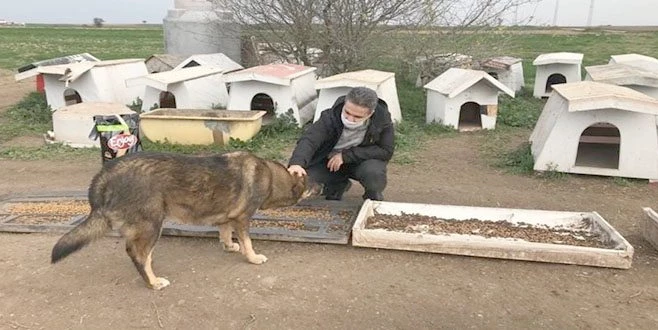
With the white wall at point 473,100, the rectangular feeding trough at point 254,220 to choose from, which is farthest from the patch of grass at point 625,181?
the rectangular feeding trough at point 254,220

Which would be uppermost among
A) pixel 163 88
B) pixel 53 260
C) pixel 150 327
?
pixel 163 88

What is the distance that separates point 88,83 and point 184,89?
6.51 feet

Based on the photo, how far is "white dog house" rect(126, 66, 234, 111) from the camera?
871 centimetres

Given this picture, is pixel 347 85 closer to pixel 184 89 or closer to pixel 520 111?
pixel 184 89

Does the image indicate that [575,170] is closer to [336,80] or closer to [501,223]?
[501,223]

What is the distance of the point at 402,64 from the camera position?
13.1m

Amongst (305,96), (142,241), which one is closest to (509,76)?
(305,96)

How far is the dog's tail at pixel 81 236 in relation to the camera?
126 inches

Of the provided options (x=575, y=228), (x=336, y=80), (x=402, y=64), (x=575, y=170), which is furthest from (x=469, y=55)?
(x=575, y=228)

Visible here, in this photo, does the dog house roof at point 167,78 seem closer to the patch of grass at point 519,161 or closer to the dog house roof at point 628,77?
the patch of grass at point 519,161

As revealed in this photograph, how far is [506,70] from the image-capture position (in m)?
12.5

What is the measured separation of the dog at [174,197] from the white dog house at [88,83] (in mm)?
6478

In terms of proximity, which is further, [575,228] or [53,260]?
[575,228]

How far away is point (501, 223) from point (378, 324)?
6.24 ft
